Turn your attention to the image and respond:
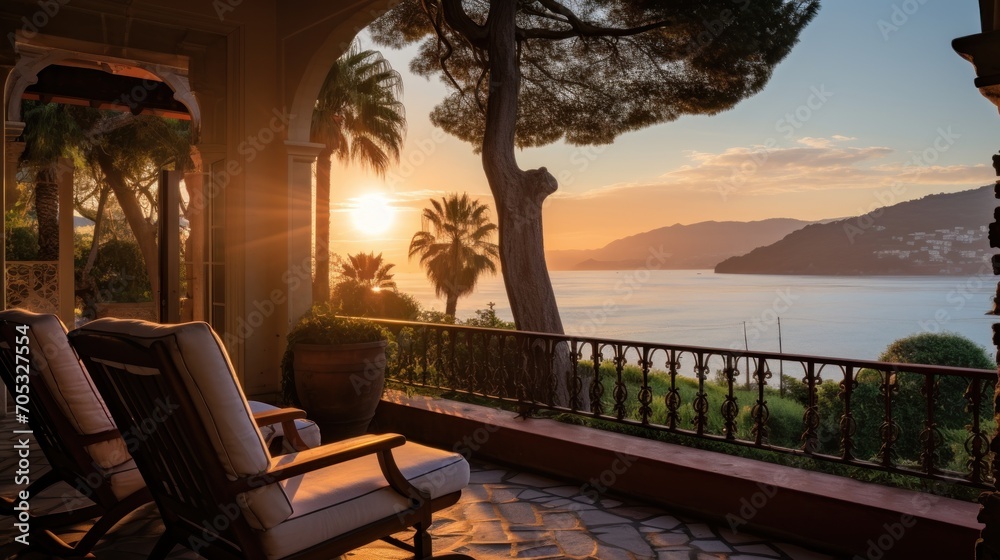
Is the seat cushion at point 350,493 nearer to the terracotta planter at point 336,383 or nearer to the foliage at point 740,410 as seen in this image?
the terracotta planter at point 336,383

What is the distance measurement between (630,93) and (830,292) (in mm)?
58989

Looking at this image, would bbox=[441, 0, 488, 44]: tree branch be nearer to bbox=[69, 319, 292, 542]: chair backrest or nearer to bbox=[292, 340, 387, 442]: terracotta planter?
bbox=[292, 340, 387, 442]: terracotta planter

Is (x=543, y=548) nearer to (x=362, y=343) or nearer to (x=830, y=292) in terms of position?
(x=362, y=343)

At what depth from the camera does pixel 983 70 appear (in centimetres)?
196

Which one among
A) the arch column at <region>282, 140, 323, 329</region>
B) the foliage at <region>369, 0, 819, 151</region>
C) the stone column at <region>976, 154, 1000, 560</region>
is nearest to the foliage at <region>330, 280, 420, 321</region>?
the foliage at <region>369, 0, 819, 151</region>

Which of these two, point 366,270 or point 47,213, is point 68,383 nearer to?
point 47,213

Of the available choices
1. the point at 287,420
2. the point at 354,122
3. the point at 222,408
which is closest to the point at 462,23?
the point at 287,420

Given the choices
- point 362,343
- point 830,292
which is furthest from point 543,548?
point 830,292

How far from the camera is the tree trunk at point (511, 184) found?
7.88m

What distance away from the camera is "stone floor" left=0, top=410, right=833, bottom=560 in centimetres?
308

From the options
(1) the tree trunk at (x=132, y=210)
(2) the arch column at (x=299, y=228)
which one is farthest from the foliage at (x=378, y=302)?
(2) the arch column at (x=299, y=228)

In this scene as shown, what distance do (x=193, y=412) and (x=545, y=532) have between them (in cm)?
195

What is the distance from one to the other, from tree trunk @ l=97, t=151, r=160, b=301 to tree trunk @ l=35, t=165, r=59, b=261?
6.06 feet

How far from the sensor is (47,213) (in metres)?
14.1
